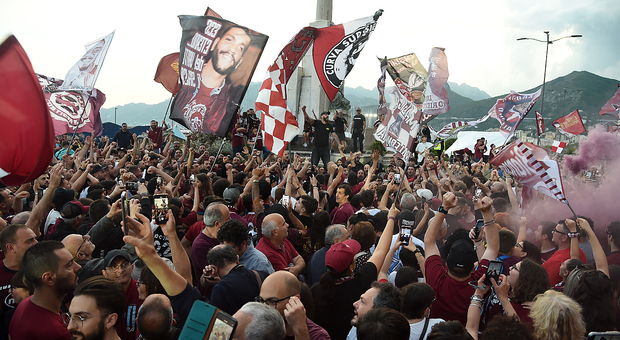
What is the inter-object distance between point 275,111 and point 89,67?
463cm

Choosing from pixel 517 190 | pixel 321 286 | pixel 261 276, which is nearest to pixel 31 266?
pixel 261 276

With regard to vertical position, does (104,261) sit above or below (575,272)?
below

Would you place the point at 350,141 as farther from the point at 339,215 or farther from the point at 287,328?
the point at 287,328

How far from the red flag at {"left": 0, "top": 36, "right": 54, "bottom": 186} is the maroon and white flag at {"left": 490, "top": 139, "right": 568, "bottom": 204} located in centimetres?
554

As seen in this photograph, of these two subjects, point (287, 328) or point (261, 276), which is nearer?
point (287, 328)

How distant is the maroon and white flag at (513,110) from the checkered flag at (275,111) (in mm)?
7313

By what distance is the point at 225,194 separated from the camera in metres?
6.42

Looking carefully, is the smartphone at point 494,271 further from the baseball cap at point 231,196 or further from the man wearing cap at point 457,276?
the baseball cap at point 231,196

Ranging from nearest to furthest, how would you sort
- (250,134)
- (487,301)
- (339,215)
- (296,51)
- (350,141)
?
(487,301) < (339,215) < (296,51) < (250,134) < (350,141)

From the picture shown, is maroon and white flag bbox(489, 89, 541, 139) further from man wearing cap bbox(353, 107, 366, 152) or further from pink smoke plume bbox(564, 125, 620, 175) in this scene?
man wearing cap bbox(353, 107, 366, 152)

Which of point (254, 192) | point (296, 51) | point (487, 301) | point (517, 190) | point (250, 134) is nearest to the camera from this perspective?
point (487, 301)

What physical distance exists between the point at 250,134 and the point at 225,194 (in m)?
11.8

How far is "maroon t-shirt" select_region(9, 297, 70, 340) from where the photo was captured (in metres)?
2.95

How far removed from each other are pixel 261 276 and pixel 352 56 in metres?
6.73
